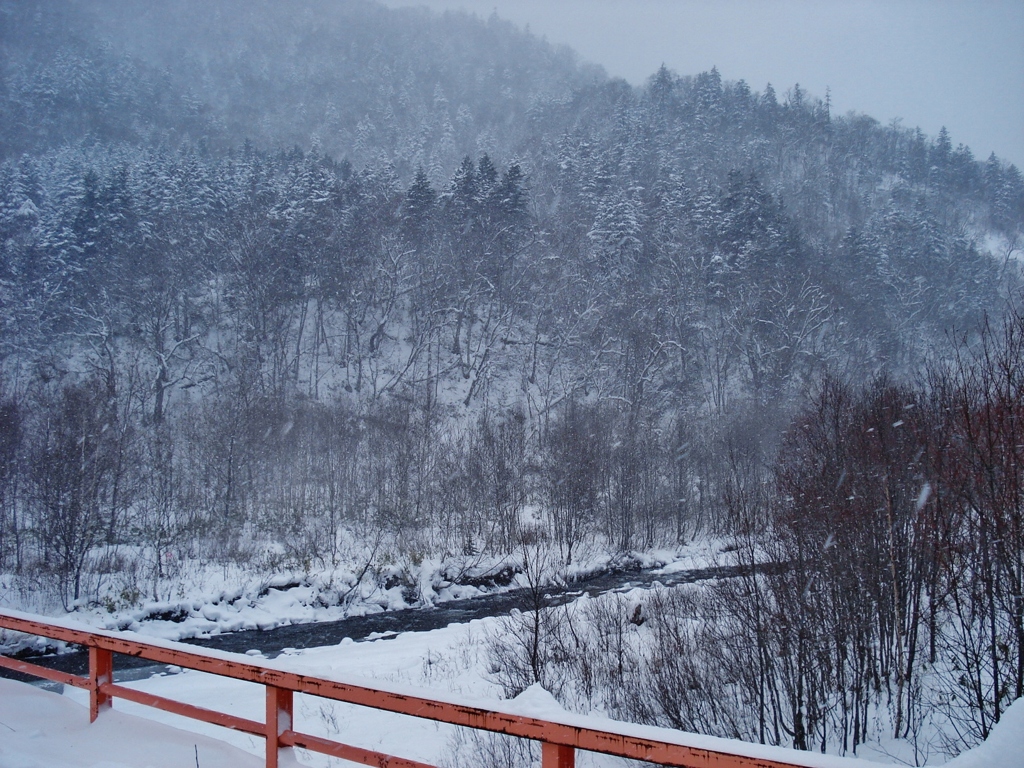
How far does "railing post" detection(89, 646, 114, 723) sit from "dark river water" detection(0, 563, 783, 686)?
325 inches

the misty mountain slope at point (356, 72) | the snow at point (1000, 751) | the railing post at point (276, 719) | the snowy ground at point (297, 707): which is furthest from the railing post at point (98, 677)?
the misty mountain slope at point (356, 72)

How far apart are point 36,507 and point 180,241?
32992 mm

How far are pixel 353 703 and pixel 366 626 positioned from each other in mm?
17011

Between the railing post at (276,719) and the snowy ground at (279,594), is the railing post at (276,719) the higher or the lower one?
the higher one

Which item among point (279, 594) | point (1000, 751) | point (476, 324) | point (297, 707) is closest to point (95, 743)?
point (1000, 751)

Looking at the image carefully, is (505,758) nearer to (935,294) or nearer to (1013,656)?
(1013,656)

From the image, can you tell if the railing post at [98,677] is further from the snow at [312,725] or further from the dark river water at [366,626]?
the dark river water at [366,626]

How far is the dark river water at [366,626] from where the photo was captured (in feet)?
45.1

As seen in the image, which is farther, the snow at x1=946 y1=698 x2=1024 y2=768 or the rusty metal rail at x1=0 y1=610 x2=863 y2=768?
the snow at x1=946 y1=698 x2=1024 y2=768

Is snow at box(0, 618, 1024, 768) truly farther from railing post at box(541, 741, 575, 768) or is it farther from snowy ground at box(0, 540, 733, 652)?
snowy ground at box(0, 540, 733, 652)

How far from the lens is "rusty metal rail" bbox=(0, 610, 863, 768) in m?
2.30

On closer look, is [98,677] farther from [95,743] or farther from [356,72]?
[356,72]

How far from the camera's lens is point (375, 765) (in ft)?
10.4

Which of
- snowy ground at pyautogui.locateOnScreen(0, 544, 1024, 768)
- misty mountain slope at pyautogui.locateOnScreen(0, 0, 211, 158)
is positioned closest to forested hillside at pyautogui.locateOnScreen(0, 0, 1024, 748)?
misty mountain slope at pyautogui.locateOnScreen(0, 0, 211, 158)
